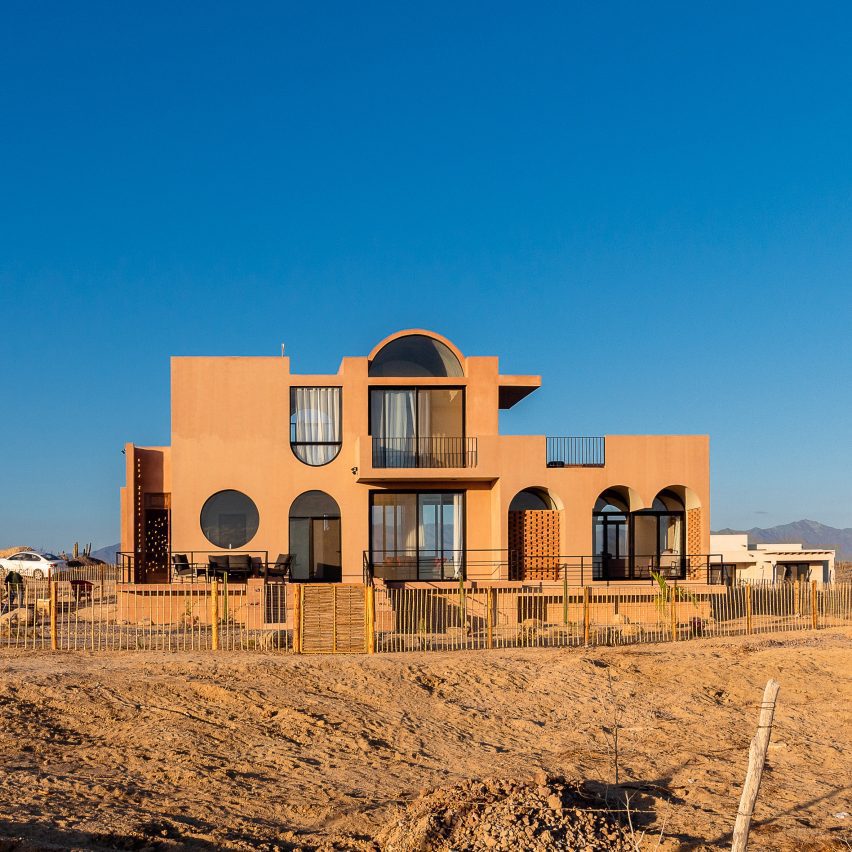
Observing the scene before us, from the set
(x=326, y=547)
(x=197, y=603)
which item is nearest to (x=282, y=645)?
(x=197, y=603)

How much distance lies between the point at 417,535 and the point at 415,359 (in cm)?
474

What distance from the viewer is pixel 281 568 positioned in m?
24.8

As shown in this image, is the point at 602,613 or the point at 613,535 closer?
the point at 602,613

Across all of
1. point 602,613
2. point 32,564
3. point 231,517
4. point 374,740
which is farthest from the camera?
point 32,564

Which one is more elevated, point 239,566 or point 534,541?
point 534,541

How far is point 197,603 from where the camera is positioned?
2231 cm

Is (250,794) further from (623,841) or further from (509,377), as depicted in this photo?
(509,377)

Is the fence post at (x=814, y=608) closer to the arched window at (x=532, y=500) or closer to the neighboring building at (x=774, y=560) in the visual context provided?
the arched window at (x=532, y=500)

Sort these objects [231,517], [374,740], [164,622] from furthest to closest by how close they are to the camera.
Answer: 1. [231,517]
2. [164,622]
3. [374,740]

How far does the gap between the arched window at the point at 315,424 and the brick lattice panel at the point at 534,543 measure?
17.0ft

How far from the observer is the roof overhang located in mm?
26062

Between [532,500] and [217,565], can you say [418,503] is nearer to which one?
[532,500]

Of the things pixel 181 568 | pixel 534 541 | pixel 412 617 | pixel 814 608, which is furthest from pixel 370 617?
pixel 814 608

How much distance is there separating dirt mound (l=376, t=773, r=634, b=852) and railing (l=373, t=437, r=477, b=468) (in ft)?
54.9
